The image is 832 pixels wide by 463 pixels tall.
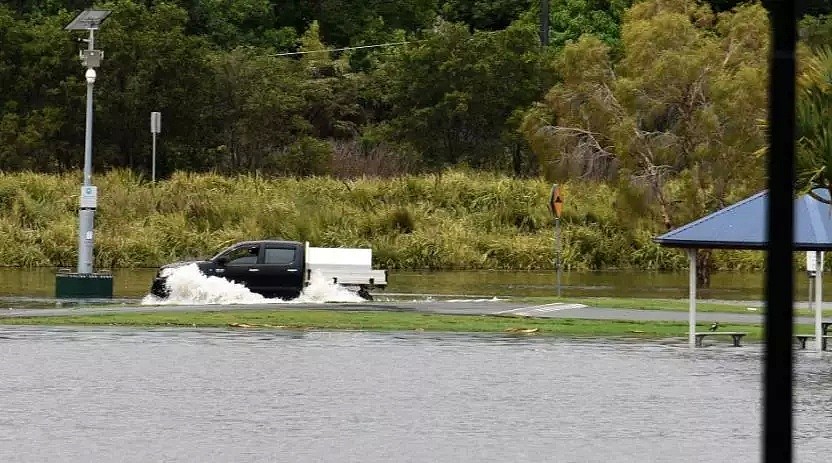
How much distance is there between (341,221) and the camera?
191ft

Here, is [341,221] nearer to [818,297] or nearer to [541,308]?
[541,308]

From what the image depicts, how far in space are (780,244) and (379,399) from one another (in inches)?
525

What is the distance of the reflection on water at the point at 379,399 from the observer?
15375mm

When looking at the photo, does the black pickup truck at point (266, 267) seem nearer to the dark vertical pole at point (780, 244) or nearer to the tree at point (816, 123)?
the tree at point (816, 123)

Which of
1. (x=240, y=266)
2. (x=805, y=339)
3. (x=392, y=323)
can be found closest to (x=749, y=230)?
(x=805, y=339)

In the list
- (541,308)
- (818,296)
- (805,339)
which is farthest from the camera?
(541,308)

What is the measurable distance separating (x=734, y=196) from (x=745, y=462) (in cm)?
3388

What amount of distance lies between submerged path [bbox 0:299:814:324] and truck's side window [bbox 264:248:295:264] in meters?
1.10

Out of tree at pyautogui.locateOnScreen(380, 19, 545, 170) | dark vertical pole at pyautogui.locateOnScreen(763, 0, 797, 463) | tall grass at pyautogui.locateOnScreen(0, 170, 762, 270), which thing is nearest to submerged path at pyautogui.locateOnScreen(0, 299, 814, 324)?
tall grass at pyautogui.locateOnScreen(0, 170, 762, 270)

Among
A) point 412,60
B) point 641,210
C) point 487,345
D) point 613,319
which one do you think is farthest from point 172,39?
point 487,345

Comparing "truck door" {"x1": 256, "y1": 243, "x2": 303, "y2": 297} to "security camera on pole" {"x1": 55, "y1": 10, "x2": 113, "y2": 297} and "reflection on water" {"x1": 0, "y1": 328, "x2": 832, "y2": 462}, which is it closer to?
"security camera on pole" {"x1": 55, "y1": 10, "x2": 113, "y2": 297}

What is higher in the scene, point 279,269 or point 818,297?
point 279,269

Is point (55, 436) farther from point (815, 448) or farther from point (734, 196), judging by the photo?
point (734, 196)

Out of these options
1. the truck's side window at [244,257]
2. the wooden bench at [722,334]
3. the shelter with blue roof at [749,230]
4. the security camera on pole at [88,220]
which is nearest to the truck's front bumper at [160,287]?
the security camera on pole at [88,220]
